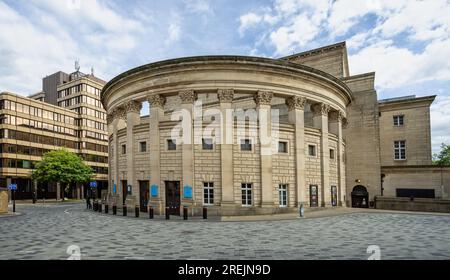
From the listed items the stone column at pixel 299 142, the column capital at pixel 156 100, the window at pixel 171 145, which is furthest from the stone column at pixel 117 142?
the stone column at pixel 299 142

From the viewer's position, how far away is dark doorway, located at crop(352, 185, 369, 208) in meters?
34.7

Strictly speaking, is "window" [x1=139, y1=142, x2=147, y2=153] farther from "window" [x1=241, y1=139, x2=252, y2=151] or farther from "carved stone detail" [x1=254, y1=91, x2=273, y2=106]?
"carved stone detail" [x1=254, y1=91, x2=273, y2=106]

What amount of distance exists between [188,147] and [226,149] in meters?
3.21

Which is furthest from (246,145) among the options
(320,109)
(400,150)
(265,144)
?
(400,150)

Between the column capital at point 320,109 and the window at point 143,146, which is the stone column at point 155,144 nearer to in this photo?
the window at point 143,146

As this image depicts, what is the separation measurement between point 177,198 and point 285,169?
32.5 ft

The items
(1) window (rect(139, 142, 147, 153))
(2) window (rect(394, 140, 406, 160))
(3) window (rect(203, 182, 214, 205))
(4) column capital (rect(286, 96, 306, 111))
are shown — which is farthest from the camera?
(2) window (rect(394, 140, 406, 160))

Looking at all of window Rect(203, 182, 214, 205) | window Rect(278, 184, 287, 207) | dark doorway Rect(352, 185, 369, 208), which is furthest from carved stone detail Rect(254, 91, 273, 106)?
dark doorway Rect(352, 185, 369, 208)

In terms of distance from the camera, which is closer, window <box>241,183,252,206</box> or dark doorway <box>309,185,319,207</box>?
window <box>241,183,252,206</box>

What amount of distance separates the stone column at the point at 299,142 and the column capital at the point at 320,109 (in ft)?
8.88

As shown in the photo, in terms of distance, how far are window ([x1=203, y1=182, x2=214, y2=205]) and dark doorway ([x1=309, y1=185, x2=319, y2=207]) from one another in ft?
32.5

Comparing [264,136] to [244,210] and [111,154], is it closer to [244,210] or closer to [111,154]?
[244,210]

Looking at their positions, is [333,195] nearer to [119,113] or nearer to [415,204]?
[415,204]

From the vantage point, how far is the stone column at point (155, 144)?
25.3m
